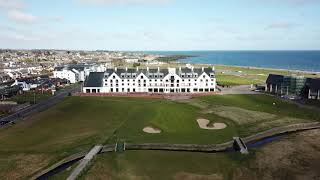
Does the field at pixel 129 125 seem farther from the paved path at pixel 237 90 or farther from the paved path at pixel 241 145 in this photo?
the paved path at pixel 237 90

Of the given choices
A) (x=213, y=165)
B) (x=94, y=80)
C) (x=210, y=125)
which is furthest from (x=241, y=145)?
(x=94, y=80)

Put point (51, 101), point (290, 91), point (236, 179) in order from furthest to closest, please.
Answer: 1. point (290, 91)
2. point (51, 101)
3. point (236, 179)

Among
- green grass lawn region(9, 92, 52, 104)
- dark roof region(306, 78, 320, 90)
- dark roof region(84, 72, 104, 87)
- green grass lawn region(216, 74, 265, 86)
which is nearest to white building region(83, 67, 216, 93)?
dark roof region(84, 72, 104, 87)

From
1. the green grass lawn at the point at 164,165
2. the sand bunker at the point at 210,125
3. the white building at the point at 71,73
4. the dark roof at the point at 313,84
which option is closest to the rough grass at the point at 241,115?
the sand bunker at the point at 210,125

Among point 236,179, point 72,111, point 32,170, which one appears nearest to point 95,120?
point 72,111

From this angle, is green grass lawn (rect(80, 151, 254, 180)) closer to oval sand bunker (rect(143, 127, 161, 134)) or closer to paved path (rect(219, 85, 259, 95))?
oval sand bunker (rect(143, 127, 161, 134))

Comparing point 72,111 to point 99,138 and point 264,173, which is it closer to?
point 99,138
